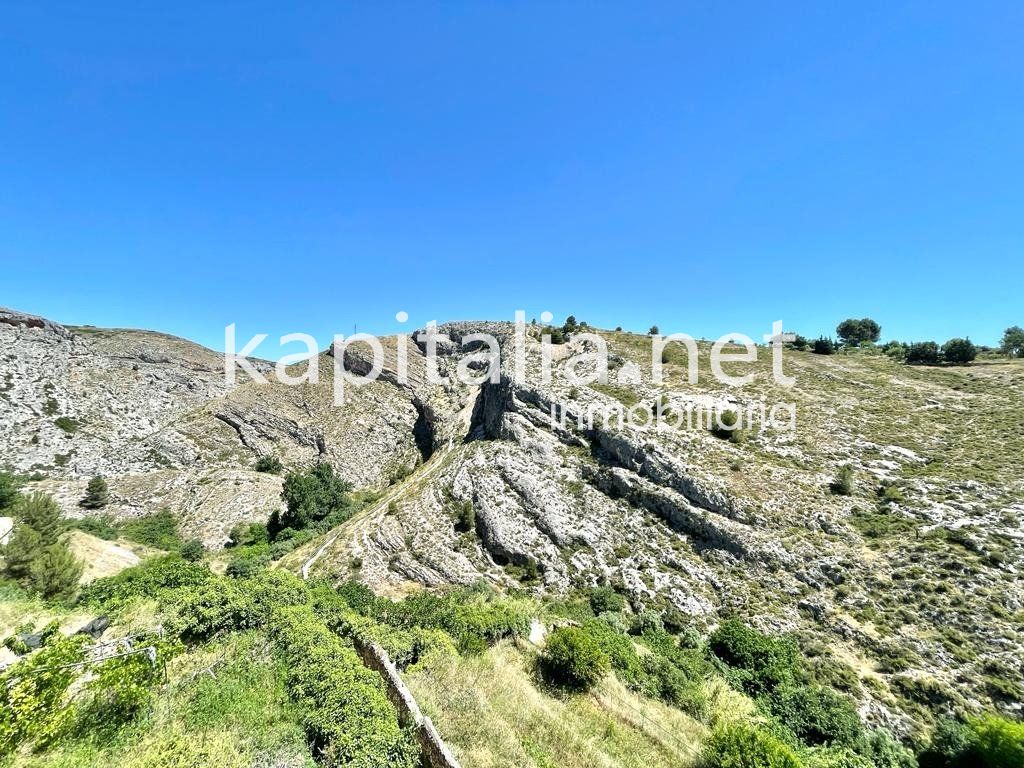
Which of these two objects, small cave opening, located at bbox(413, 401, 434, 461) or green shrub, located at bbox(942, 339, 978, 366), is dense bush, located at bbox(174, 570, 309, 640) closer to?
small cave opening, located at bbox(413, 401, 434, 461)

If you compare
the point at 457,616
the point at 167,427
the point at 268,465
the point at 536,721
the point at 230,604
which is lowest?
the point at 268,465

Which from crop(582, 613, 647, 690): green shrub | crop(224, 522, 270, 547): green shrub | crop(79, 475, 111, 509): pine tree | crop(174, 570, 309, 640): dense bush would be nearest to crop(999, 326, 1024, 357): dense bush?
crop(582, 613, 647, 690): green shrub

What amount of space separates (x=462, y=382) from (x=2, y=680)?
55406 mm

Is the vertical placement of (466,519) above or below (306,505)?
above

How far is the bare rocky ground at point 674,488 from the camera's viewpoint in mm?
17625

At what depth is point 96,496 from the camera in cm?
3753

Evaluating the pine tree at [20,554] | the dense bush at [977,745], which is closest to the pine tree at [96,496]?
the pine tree at [20,554]

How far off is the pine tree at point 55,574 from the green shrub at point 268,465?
2759cm

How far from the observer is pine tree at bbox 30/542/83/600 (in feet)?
62.6

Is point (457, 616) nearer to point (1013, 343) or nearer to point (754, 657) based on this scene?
point (754, 657)

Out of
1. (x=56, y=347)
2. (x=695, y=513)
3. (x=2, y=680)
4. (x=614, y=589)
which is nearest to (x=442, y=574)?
(x=614, y=589)

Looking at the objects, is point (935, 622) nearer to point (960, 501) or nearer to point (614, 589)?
point (960, 501)

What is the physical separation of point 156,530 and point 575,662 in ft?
134

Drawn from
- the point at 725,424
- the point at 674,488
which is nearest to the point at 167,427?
the point at 674,488
